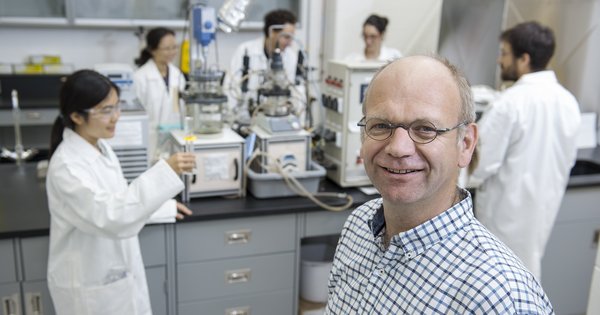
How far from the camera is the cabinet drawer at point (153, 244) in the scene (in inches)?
80.2

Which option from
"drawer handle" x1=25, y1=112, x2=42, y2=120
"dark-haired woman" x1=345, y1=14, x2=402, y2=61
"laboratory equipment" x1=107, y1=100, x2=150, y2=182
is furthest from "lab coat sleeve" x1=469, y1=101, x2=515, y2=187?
"drawer handle" x1=25, y1=112, x2=42, y2=120

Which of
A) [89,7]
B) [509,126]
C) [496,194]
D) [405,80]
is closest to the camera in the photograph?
[405,80]

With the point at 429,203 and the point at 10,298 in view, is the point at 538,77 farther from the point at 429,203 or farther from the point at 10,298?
the point at 10,298

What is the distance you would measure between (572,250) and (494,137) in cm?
85

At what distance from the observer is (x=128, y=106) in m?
2.28

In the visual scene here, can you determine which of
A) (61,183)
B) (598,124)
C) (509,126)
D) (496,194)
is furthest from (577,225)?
(61,183)

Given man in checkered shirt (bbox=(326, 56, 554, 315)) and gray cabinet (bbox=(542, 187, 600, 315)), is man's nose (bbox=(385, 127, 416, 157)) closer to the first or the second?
man in checkered shirt (bbox=(326, 56, 554, 315))

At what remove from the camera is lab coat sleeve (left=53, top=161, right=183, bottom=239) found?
1657 millimetres

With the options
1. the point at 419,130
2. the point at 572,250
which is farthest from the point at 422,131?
the point at 572,250

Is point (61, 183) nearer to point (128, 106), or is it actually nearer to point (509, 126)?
point (128, 106)

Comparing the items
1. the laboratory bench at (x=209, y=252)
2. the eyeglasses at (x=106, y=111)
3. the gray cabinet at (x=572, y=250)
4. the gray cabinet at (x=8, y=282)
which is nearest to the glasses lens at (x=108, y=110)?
the eyeglasses at (x=106, y=111)

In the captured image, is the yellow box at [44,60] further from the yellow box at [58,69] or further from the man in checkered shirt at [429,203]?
the man in checkered shirt at [429,203]

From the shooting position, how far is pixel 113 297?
1787mm

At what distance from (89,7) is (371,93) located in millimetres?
3417
